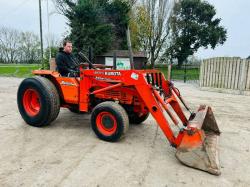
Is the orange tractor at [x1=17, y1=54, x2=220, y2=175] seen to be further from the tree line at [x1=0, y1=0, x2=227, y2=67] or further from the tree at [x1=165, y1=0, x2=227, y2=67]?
the tree at [x1=165, y1=0, x2=227, y2=67]

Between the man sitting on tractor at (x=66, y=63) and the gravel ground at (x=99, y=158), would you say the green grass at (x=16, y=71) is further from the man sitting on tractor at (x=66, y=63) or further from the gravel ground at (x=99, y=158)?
the gravel ground at (x=99, y=158)

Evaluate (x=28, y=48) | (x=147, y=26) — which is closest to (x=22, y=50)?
(x=28, y=48)

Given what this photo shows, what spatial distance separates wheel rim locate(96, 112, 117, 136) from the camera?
386 centimetres

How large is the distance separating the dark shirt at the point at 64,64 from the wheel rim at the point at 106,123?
3.89 ft

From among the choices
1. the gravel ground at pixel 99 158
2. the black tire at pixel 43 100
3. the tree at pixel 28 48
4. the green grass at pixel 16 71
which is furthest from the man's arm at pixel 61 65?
the tree at pixel 28 48

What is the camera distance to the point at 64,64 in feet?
15.2

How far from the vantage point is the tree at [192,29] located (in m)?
25.9

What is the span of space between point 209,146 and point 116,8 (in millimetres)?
17857

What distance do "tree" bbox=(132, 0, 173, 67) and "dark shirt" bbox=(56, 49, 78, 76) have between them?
59.4ft

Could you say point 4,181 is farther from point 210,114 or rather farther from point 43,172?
point 210,114

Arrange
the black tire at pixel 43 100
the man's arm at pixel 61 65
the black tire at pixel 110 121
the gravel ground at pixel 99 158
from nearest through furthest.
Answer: the gravel ground at pixel 99 158 → the black tire at pixel 110 121 → the black tire at pixel 43 100 → the man's arm at pixel 61 65

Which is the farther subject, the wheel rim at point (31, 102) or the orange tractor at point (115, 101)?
the wheel rim at point (31, 102)

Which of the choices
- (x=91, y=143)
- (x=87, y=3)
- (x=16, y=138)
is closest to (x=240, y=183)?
(x=91, y=143)

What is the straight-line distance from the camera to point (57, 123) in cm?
493
